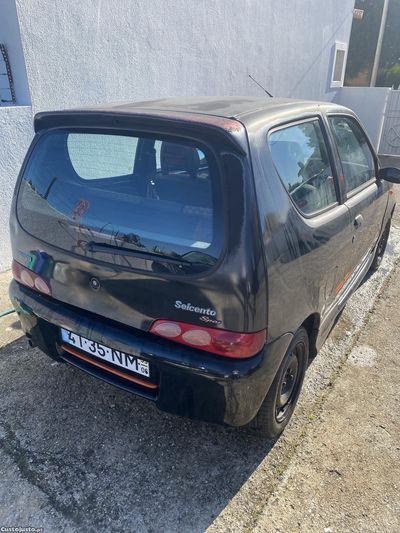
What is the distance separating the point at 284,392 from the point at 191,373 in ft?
2.69

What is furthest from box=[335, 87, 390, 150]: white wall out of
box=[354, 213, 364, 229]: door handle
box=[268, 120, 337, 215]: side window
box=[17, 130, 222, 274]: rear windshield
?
box=[17, 130, 222, 274]: rear windshield

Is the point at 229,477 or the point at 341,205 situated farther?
the point at 341,205

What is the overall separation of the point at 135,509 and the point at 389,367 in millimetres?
2091

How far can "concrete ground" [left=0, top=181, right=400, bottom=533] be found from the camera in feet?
6.42

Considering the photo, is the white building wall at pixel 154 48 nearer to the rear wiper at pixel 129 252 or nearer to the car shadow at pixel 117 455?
the car shadow at pixel 117 455

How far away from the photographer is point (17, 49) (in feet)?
13.2

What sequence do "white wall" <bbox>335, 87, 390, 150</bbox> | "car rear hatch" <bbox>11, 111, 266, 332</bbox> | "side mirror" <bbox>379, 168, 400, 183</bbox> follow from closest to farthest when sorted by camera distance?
"car rear hatch" <bbox>11, 111, 266, 332</bbox>, "side mirror" <bbox>379, 168, 400, 183</bbox>, "white wall" <bbox>335, 87, 390, 150</bbox>

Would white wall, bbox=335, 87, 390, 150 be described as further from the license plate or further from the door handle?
the license plate

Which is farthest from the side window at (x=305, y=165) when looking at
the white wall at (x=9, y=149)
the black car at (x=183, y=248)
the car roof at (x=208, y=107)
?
the white wall at (x=9, y=149)

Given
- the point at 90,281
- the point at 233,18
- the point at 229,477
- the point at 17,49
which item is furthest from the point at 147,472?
the point at 233,18

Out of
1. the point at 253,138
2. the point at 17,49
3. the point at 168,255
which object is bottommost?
the point at 168,255

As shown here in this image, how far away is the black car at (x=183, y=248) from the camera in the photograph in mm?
1756

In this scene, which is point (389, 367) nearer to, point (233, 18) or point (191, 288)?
point (191, 288)

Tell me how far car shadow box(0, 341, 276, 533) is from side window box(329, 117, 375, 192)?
1.90 meters
